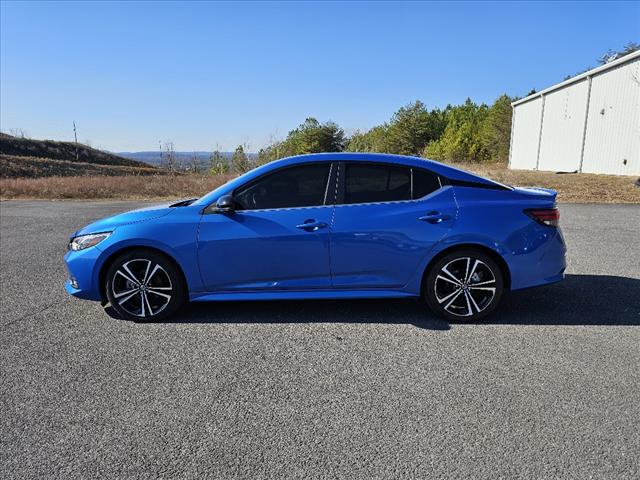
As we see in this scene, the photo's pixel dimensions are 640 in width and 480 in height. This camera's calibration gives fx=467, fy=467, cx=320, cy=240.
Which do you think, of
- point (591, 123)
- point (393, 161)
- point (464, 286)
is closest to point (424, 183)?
point (393, 161)

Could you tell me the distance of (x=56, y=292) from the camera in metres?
5.53

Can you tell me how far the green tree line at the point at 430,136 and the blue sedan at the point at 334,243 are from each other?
48.9 meters

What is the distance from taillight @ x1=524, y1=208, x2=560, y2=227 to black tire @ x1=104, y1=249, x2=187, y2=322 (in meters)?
3.34

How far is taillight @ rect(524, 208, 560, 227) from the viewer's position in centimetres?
435

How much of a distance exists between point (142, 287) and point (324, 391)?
87.8 inches

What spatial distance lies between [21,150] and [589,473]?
322 feet

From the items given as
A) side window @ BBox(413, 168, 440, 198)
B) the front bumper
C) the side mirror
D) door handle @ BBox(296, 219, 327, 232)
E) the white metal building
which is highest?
the white metal building

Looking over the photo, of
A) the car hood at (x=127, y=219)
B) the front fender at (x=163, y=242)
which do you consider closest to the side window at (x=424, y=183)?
the front fender at (x=163, y=242)

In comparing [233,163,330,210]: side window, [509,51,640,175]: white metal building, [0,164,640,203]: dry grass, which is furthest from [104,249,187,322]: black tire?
[509,51,640,175]: white metal building

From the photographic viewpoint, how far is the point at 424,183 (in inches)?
174

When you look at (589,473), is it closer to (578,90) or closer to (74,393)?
(74,393)

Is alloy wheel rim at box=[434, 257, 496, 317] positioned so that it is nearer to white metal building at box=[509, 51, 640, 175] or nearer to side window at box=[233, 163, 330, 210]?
side window at box=[233, 163, 330, 210]

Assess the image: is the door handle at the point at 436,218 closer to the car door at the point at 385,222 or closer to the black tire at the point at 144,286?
the car door at the point at 385,222

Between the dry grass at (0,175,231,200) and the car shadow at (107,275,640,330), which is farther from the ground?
the dry grass at (0,175,231,200)
